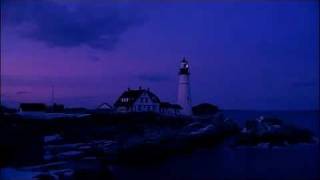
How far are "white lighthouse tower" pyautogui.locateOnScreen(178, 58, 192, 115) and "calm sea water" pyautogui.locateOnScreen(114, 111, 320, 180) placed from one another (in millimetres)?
302

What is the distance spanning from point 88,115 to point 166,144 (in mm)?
607

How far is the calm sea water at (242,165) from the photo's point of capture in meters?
4.98

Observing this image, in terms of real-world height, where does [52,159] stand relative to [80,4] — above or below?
below

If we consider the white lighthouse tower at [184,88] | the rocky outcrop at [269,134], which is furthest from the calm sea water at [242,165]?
the white lighthouse tower at [184,88]

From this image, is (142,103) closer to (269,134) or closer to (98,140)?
(98,140)

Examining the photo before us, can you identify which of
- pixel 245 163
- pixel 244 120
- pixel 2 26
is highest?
pixel 2 26

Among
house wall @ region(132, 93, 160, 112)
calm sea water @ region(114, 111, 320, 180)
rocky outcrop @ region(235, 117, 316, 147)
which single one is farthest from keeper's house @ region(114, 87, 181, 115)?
rocky outcrop @ region(235, 117, 316, 147)

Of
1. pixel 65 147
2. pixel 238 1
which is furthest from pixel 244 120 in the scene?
pixel 65 147

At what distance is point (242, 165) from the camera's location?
5.01 m

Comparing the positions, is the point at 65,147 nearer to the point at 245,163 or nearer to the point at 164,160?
the point at 164,160

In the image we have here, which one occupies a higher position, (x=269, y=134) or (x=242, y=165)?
(x=269, y=134)

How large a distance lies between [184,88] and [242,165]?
27.5 inches

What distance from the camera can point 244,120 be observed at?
199 inches

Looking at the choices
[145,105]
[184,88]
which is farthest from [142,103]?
[184,88]
